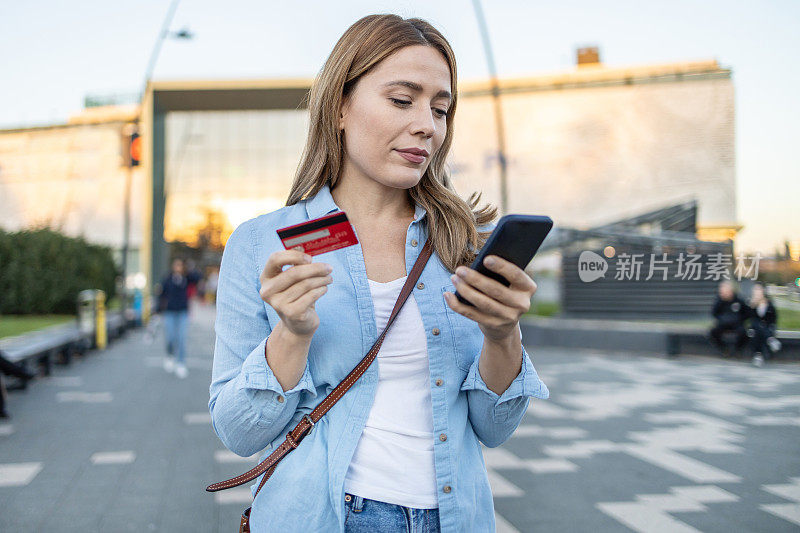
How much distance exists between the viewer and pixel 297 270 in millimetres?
1283

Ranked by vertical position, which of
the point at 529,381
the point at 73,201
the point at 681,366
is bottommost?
the point at 681,366

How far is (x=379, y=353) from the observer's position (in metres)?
1.54

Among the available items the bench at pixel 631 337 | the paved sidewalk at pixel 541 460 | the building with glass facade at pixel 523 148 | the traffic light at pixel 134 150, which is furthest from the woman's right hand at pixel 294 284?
the building with glass facade at pixel 523 148

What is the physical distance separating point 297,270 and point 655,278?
20.8 metres

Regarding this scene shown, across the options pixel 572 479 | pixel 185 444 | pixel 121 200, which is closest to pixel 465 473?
pixel 572 479

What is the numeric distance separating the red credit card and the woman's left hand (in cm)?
21

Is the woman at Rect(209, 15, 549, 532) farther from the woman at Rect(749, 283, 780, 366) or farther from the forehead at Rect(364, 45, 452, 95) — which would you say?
the woman at Rect(749, 283, 780, 366)

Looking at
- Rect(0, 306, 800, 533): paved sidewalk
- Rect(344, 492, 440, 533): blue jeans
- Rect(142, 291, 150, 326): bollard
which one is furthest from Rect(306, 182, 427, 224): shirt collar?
Rect(142, 291, 150, 326): bollard

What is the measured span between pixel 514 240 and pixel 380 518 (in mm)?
622

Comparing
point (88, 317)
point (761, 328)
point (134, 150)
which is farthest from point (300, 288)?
point (134, 150)

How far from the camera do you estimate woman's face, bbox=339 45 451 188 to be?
1.54m

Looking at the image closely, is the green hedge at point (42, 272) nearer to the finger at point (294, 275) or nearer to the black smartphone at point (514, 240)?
the finger at point (294, 275)

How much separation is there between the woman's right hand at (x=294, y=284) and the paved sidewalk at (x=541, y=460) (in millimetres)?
3661

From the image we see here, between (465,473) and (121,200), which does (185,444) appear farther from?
(121,200)
